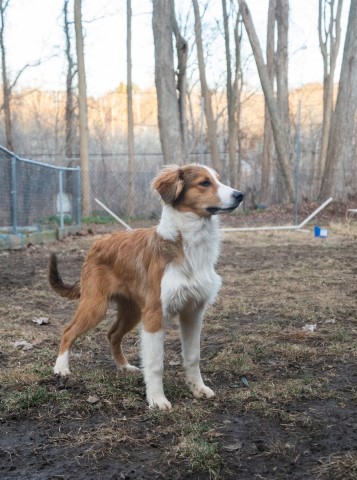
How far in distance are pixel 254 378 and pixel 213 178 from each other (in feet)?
5.00

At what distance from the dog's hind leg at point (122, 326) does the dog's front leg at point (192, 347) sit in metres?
0.65

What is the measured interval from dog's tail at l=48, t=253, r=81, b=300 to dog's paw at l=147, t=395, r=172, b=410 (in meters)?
1.41

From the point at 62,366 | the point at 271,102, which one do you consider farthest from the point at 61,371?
the point at 271,102

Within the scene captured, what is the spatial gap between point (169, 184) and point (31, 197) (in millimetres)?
9288

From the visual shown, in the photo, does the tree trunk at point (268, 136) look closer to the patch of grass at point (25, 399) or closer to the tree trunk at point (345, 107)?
the tree trunk at point (345, 107)

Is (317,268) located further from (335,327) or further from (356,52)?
(356,52)

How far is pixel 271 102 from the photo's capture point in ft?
57.6

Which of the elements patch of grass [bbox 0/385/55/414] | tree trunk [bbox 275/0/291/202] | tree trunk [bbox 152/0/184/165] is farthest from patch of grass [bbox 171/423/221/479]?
tree trunk [bbox 275/0/291/202]

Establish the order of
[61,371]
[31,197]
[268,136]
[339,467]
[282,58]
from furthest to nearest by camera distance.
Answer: [268,136]
[282,58]
[31,197]
[61,371]
[339,467]

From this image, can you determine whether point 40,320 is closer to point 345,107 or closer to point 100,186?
point 100,186

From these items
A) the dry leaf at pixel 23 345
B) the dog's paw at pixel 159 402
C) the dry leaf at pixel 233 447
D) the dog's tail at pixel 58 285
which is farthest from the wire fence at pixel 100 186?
the dry leaf at pixel 233 447

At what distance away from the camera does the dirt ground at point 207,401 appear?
2672 mm

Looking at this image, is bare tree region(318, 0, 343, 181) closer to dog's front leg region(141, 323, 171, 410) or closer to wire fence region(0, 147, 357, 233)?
wire fence region(0, 147, 357, 233)

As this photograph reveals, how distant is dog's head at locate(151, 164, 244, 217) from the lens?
11.6 feet
